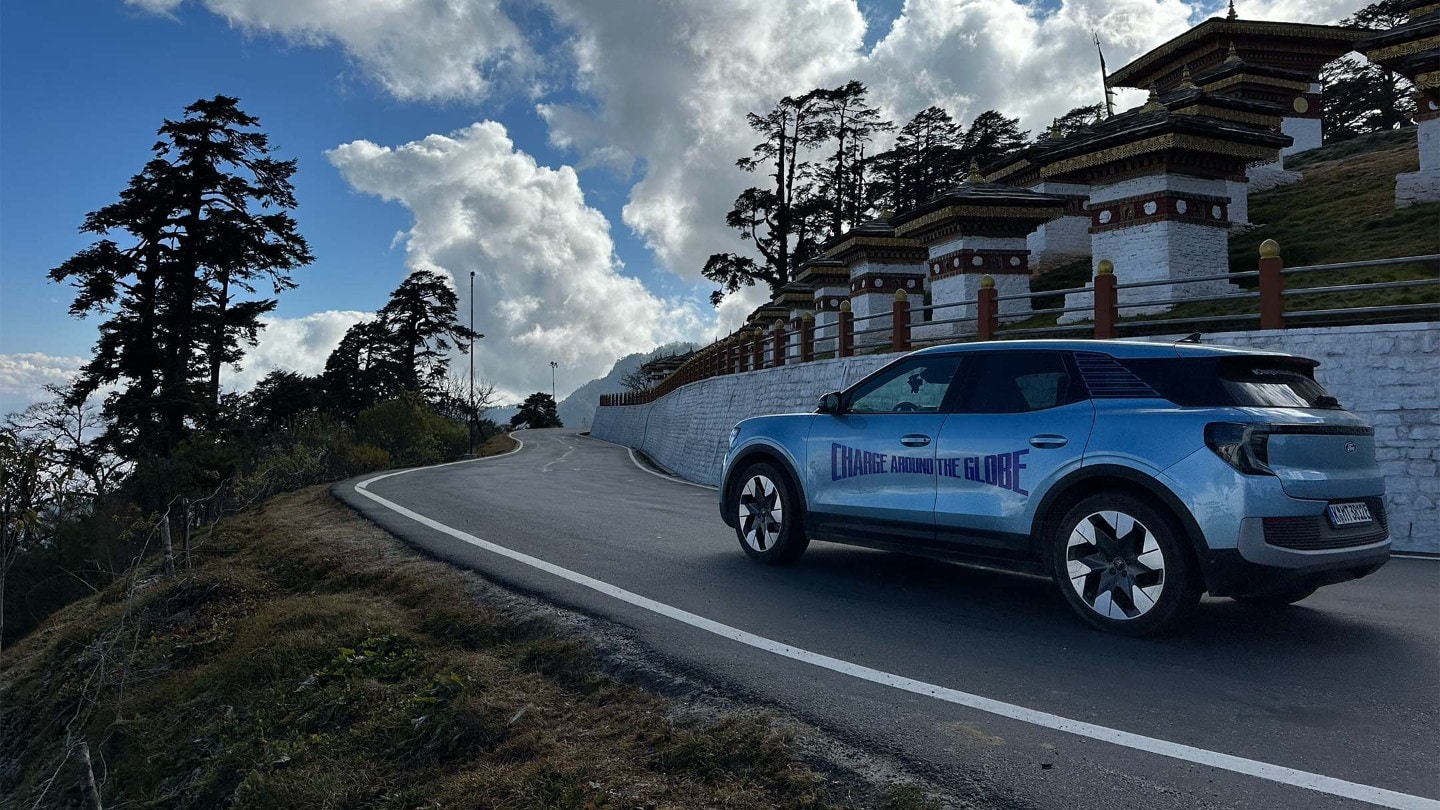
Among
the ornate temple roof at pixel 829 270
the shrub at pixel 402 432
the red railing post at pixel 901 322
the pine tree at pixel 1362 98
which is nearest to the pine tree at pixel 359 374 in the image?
the shrub at pixel 402 432

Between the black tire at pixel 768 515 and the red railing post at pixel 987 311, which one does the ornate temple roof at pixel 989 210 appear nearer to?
the red railing post at pixel 987 311

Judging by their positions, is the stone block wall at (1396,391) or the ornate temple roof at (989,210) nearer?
the stone block wall at (1396,391)

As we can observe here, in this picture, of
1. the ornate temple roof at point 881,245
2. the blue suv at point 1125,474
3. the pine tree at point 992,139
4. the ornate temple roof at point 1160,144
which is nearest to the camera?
the blue suv at point 1125,474

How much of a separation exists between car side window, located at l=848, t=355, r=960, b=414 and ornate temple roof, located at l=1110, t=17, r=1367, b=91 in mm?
32840

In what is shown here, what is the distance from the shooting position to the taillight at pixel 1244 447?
14.9 ft

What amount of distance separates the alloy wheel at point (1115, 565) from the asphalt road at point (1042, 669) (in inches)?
9.1

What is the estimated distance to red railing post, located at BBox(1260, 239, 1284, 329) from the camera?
10977 mm

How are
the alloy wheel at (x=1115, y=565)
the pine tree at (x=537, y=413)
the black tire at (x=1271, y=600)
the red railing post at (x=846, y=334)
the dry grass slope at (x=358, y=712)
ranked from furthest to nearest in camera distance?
the pine tree at (x=537, y=413) → the red railing post at (x=846, y=334) → the black tire at (x=1271, y=600) → the alloy wheel at (x=1115, y=565) → the dry grass slope at (x=358, y=712)

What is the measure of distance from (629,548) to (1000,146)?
52.1 m

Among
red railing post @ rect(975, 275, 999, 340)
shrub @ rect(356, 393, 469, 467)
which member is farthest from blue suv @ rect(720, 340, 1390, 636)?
shrub @ rect(356, 393, 469, 467)

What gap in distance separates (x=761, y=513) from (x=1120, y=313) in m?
14.1

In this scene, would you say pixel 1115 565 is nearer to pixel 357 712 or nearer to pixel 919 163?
pixel 357 712

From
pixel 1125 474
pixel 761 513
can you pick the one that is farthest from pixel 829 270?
pixel 1125 474

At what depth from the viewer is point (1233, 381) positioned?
16.0ft
